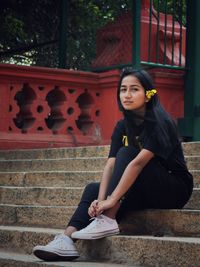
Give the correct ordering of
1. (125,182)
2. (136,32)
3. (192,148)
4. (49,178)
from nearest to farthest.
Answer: (125,182) → (192,148) → (49,178) → (136,32)

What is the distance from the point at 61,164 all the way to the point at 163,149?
7.98ft

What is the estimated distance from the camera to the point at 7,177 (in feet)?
24.8

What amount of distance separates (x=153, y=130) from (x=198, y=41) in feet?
13.7

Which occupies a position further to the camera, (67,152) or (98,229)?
(67,152)

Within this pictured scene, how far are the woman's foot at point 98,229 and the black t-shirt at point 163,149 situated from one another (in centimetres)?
51

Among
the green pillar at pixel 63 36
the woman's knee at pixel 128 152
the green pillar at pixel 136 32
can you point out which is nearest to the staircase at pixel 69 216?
the woman's knee at pixel 128 152

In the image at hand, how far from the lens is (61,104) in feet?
31.1

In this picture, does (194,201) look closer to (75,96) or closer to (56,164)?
(56,164)

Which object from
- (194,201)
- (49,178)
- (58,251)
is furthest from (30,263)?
(49,178)

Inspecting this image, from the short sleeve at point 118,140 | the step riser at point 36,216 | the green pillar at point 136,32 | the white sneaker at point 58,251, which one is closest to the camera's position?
the white sneaker at point 58,251

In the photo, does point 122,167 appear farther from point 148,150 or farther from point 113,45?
point 113,45

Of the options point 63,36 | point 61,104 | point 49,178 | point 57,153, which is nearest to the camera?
point 49,178

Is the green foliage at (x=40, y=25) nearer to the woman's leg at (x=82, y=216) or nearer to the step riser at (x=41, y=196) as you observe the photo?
the step riser at (x=41, y=196)

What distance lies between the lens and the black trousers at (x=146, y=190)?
529 cm
